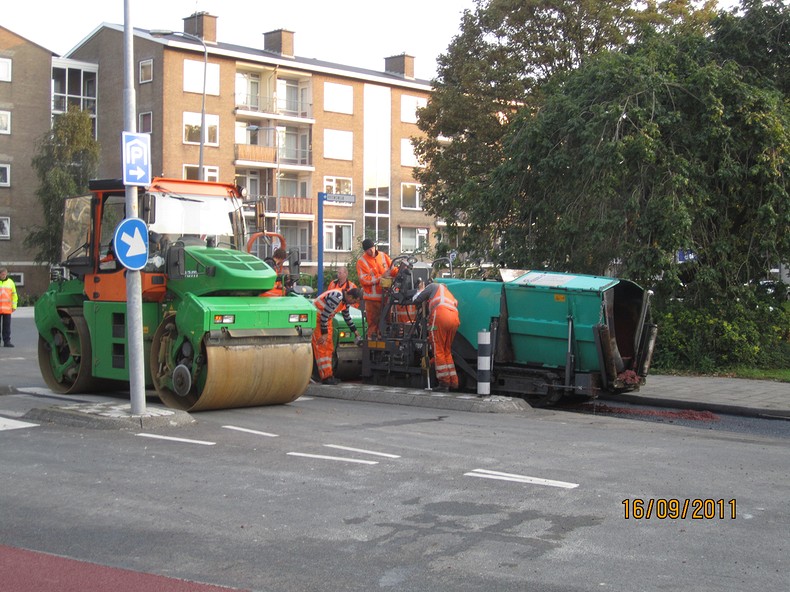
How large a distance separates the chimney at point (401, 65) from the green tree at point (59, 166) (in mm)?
19992

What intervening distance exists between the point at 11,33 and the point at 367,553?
50.0m

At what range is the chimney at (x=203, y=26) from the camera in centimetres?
5075

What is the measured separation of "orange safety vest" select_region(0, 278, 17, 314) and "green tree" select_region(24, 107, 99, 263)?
23853 millimetres

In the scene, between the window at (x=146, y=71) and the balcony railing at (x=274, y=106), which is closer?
the window at (x=146, y=71)

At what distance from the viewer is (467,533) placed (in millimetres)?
6375

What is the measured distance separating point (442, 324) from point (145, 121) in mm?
40638

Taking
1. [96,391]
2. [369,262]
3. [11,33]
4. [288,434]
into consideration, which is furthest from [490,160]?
[11,33]

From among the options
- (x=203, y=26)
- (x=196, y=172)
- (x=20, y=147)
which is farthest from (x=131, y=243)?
(x=20, y=147)

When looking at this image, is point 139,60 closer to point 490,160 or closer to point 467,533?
point 490,160

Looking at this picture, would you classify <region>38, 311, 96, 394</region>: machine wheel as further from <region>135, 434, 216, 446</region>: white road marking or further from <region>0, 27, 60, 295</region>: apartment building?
<region>0, 27, 60, 295</region>: apartment building

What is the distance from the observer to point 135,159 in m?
10.6

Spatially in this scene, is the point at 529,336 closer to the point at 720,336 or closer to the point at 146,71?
the point at 720,336

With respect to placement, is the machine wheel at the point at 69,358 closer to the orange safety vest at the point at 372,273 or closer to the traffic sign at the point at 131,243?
the traffic sign at the point at 131,243

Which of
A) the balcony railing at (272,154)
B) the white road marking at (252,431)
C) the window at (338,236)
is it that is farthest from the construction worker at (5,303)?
the window at (338,236)
